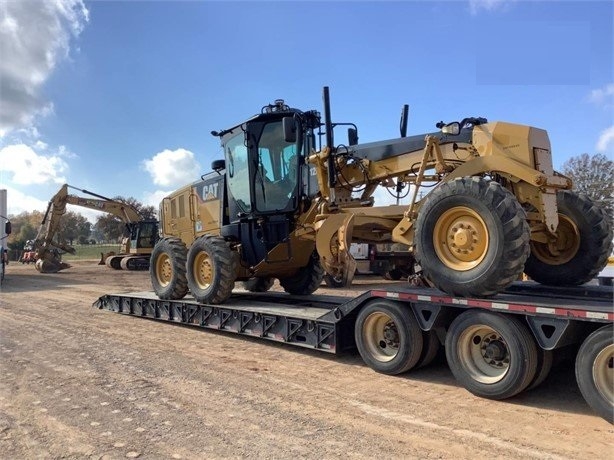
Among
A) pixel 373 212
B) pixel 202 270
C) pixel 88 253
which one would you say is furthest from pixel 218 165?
pixel 88 253

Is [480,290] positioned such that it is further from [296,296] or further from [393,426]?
[296,296]

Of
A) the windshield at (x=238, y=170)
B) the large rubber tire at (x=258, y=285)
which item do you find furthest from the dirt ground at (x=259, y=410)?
the large rubber tire at (x=258, y=285)

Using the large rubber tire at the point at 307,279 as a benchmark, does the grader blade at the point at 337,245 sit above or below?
above

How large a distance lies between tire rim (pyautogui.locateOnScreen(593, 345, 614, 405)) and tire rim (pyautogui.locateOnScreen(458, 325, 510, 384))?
79 cm

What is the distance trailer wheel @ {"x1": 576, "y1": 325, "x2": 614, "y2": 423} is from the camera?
4.24 meters

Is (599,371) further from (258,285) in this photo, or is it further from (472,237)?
(258,285)

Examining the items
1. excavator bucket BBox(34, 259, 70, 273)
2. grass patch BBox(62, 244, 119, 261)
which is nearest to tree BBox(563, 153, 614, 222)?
excavator bucket BBox(34, 259, 70, 273)

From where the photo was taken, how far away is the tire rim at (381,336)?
6.05 meters

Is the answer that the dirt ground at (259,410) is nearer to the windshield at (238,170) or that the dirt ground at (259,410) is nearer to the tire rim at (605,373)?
the tire rim at (605,373)

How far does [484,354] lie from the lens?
17.0ft

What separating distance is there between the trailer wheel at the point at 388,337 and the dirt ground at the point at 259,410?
0.18m

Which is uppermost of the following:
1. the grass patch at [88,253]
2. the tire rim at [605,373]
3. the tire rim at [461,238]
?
the grass patch at [88,253]

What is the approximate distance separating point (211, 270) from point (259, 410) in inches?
173

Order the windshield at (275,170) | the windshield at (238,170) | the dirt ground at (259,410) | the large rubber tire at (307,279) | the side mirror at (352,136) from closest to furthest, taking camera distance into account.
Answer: the dirt ground at (259,410) → the side mirror at (352,136) → the windshield at (275,170) → the windshield at (238,170) → the large rubber tire at (307,279)
